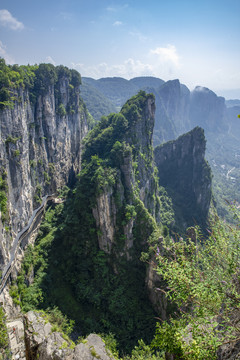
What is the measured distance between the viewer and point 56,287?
92.1ft

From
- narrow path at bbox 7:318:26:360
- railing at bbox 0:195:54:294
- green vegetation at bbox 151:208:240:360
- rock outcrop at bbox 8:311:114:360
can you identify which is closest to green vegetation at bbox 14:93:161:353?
railing at bbox 0:195:54:294

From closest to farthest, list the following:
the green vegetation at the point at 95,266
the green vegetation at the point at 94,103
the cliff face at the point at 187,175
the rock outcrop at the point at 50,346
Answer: the rock outcrop at the point at 50,346, the green vegetation at the point at 95,266, the cliff face at the point at 187,175, the green vegetation at the point at 94,103

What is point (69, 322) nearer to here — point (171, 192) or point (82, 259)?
point (82, 259)

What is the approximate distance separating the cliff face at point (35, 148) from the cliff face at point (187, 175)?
1319 inches

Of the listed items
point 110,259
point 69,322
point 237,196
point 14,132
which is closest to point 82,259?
point 110,259

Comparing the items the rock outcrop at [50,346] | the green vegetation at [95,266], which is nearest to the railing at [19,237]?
the green vegetation at [95,266]

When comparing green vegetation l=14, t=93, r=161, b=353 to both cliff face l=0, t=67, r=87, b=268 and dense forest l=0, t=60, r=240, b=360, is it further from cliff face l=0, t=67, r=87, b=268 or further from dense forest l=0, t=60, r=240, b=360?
cliff face l=0, t=67, r=87, b=268

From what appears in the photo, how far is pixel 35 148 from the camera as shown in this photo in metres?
35.4

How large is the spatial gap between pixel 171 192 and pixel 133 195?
123ft

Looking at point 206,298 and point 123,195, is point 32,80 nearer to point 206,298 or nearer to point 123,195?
point 123,195

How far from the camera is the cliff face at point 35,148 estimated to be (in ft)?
81.1

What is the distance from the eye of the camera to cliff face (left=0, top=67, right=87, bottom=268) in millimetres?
24706

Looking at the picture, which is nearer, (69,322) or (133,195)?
(69,322)

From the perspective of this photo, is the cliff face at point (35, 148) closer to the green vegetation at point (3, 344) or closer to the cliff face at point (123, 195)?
the green vegetation at point (3, 344)
